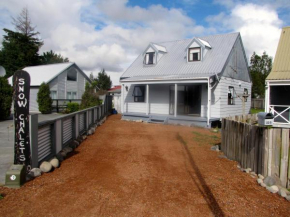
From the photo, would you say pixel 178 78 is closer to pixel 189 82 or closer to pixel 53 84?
pixel 189 82

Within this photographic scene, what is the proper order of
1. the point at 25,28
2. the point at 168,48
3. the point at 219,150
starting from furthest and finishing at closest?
the point at 25,28 < the point at 168,48 < the point at 219,150

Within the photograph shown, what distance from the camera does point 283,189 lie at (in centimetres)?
507

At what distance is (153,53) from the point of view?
20016 millimetres

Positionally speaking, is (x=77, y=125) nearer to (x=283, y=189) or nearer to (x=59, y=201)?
(x=59, y=201)

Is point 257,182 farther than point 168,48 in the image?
No

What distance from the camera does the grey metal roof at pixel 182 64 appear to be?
16.4m

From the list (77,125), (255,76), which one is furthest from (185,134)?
(255,76)

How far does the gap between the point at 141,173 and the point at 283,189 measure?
10.3 feet

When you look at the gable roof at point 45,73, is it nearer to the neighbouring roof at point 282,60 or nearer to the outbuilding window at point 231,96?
the outbuilding window at point 231,96

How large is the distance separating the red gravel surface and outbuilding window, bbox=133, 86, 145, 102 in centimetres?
1162

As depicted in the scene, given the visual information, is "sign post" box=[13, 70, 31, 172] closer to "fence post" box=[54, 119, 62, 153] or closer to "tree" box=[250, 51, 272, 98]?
"fence post" box=[54, 119, 62, 153]

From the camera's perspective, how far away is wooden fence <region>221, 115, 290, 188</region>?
5426 mm

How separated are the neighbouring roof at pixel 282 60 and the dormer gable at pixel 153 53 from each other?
8588 millimetres

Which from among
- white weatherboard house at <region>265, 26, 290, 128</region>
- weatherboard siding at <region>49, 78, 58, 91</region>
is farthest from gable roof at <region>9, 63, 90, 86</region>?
white weatherboard house at <region>265, 26, 290, 128</region>
